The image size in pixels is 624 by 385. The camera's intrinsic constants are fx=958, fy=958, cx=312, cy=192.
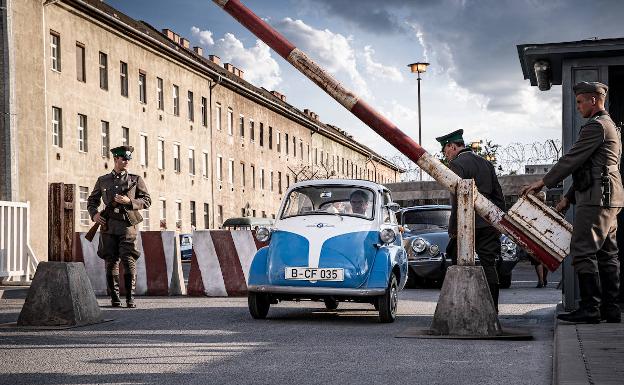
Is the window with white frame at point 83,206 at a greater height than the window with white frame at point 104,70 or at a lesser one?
lesser

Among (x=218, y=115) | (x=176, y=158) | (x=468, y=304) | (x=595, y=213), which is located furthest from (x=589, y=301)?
(x=218, y=115)

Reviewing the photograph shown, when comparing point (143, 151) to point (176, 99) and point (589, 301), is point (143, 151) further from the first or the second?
point (589, 301)

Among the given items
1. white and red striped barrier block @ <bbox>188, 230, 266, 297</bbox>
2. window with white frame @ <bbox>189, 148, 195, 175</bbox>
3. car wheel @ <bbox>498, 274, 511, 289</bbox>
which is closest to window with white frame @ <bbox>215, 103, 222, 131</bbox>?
window with white frame @ <bbox>189, 148, 195, 175</bbox>

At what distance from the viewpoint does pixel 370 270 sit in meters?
10.7

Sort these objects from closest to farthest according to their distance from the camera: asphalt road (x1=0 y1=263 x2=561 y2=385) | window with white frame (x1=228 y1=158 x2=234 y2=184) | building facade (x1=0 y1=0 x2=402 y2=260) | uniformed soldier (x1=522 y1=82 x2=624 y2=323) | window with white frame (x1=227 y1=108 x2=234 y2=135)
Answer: asphalt road (x1=0 y1=263 x2=561 y2=385), uniformed soldier (x1=522 y1=82 x2=624 y2=323), building facade (x1=0 y1=0 x2=402 y2=260), window with white frame (x1=227 y1=108 x2=234 y2=135), window with white frame (x1=228 y1=158 x2=234 y2=184)

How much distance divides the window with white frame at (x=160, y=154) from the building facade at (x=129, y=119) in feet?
0.16

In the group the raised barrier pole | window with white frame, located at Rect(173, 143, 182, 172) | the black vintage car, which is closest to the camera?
the raised barrier pole

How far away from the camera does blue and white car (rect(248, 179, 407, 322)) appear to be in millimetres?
10633

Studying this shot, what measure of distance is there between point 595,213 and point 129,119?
3635 cm

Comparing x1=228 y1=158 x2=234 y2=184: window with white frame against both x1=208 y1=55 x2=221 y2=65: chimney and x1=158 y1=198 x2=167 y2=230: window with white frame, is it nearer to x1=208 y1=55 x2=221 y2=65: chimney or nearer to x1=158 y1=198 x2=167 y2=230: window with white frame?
x1=208 y1=55 x2=221 y2=65: chimney

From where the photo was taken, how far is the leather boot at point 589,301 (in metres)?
8.48

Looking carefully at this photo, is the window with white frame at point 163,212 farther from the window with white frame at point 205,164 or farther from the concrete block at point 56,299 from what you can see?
the concrete block at point 56,299

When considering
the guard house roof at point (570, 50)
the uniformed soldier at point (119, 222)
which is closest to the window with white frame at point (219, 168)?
the uniformed soldier at point (119, 222)

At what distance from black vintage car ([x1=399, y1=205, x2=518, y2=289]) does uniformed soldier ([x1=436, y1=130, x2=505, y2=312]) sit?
610cm
